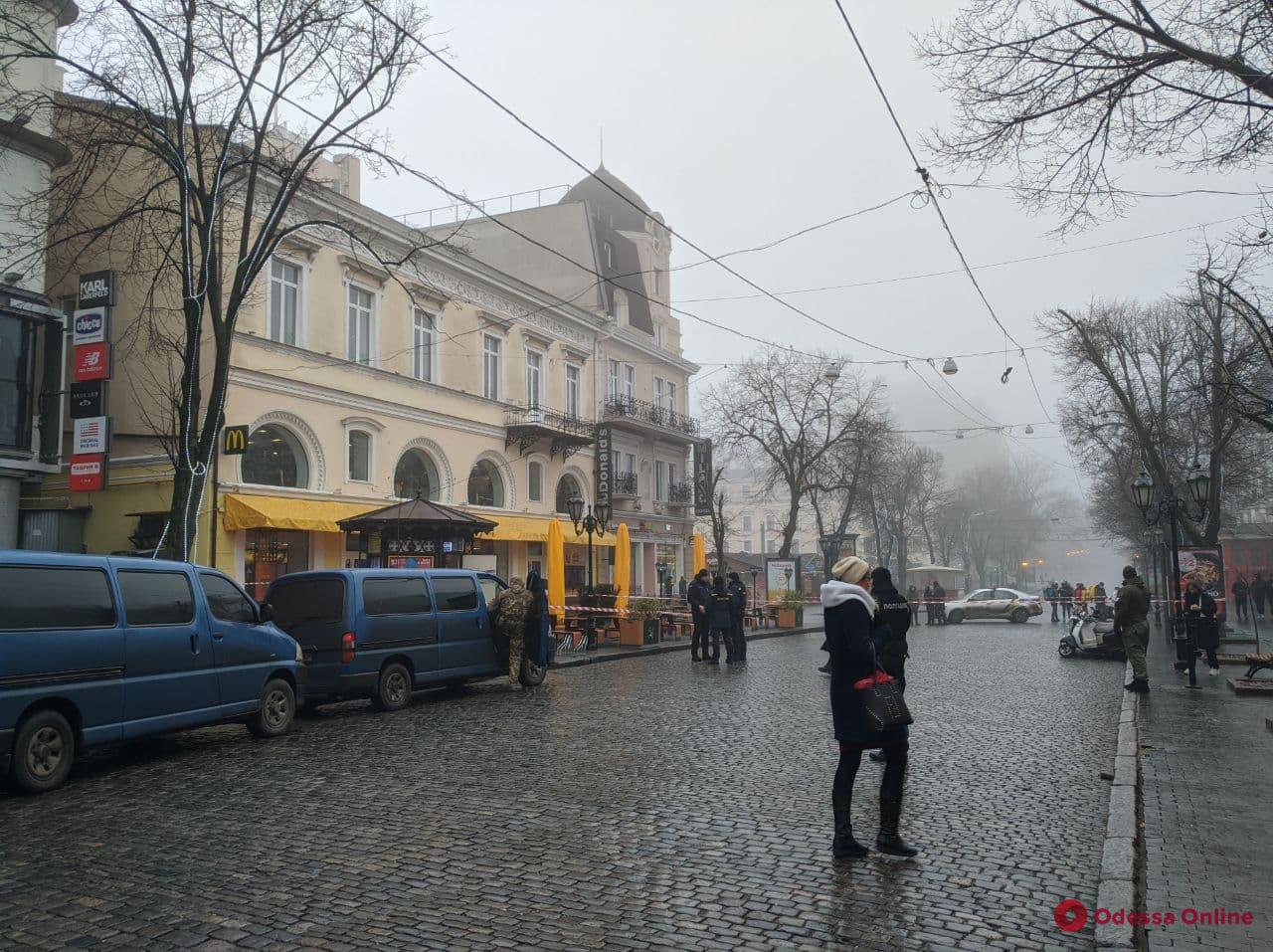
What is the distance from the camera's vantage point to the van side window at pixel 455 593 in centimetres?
1422

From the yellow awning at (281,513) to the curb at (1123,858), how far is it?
18.6 metres

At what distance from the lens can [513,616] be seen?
15039mm

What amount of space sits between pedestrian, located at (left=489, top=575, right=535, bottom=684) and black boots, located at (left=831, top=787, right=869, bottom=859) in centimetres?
939

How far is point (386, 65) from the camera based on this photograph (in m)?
15.5

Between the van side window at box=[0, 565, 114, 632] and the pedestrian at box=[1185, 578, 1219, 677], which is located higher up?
the van side window at box=[0, 565, 114, 632]

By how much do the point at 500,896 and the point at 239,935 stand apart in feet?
4.27

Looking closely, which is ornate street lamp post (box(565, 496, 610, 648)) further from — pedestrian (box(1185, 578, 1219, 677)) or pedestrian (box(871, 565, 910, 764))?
pedestrian (box(871, 565, 910, 764))

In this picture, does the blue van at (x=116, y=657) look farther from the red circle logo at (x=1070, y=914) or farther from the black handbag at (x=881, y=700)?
the red circle logo at (x=1070, y=914)

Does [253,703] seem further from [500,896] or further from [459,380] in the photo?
[459,380]

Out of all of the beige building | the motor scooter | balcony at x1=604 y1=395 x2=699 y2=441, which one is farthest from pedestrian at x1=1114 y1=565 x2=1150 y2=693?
balcony at x1=604 y1=395 x2=699 y2=441

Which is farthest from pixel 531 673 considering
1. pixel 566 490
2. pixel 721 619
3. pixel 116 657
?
pixel 566 490

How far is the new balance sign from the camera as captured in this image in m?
17.1

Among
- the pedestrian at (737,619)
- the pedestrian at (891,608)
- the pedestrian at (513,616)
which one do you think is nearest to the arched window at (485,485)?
the pedestrian at (737,619)

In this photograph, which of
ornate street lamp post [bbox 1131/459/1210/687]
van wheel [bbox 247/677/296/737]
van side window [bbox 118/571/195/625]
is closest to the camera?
van side window [bbox 118/571/195/625]
